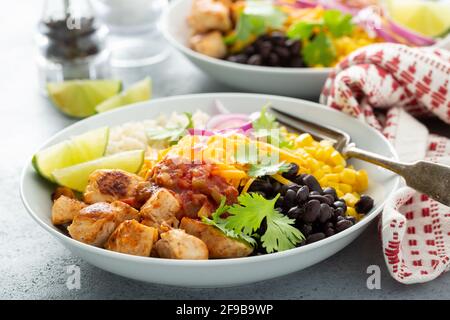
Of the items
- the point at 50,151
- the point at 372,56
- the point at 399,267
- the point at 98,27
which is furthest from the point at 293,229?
the point at 98,27

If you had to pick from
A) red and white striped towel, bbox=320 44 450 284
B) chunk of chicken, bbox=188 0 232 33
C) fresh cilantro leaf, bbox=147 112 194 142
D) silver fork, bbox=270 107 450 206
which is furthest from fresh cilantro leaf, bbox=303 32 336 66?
fresh cilantro leaf, bbox=147 112 194 142

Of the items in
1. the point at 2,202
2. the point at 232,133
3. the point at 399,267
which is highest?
the point at 232,133

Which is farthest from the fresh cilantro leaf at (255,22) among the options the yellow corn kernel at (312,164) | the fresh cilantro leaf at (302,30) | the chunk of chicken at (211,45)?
the yellow corn kernel at (312,164)

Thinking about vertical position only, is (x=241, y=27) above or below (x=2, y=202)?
above

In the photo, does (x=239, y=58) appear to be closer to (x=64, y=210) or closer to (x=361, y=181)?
(x=361, y=181)

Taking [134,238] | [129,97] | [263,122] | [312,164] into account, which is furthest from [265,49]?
[134,238]

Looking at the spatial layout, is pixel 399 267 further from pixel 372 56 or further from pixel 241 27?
pixel 241 27
